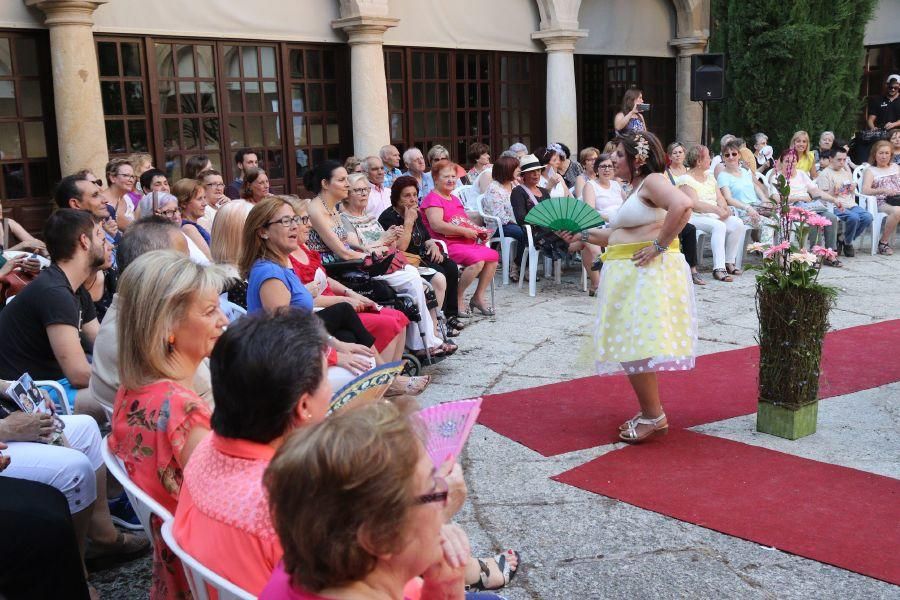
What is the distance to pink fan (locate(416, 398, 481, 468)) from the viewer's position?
166 cm

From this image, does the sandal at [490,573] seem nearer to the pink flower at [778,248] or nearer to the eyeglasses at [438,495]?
the eyeglasses at [438,495]

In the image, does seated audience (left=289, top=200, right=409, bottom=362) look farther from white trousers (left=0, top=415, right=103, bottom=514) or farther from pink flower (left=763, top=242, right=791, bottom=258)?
white trousers (left=0, top=415, right=103, bottom=514)

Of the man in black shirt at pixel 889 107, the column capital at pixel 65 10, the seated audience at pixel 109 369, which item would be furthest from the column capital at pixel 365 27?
the seated audience at pixel 109 369

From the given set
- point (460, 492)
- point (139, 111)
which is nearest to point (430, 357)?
point (460, 492)

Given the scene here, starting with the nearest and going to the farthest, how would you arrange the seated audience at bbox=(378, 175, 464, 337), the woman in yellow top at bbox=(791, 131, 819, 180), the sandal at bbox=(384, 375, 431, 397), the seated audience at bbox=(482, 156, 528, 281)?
the sandal at bbox=(384, 375, 431, 397) → the seated audience at bbox=(378, 175, 464, 337) → the seated audience at bbox=(482, 156, 528, 281) → the woman in yellow top at bbox=(791, 131, 819, 180)

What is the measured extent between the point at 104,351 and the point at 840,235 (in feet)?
29.1

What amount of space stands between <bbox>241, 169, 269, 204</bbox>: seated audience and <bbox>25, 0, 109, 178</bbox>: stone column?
2077 mm

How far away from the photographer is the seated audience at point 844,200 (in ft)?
32.9

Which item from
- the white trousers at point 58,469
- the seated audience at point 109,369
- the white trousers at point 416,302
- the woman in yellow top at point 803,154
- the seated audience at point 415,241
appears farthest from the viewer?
the woman in yellow top at point 803,154

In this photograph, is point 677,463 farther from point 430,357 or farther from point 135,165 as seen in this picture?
point 135,165

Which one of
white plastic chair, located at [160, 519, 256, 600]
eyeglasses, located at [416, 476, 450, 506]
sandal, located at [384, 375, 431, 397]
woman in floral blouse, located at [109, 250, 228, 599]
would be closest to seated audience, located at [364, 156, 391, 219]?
sandal, located at [384, 375, 431, 397]

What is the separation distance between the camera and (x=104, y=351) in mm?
3145

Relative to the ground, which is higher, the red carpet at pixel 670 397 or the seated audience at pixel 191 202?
the seated audience at pixel 191 202

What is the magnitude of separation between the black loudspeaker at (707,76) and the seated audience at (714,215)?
8.17 ft
